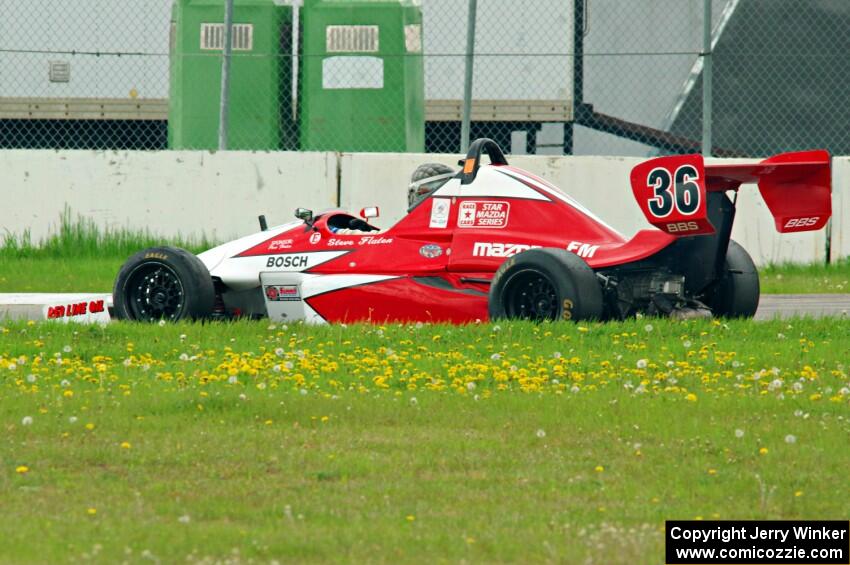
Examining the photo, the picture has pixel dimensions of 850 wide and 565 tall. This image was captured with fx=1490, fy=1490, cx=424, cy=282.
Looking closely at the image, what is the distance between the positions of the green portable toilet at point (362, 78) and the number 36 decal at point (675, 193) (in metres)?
8.93

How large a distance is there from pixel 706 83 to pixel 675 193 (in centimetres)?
640

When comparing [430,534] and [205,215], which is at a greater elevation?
[205,215]

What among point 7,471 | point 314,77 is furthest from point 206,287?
point 314,77

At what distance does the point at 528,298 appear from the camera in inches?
375

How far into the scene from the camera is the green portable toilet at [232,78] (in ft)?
59.8

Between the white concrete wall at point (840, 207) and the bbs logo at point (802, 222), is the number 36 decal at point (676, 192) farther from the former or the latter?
the white concrete wall at point (840, 207)

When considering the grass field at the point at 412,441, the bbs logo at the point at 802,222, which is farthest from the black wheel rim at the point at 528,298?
the bbs logo at the point at 802,222

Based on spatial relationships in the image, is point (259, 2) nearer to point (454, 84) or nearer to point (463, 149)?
point (454, 84)

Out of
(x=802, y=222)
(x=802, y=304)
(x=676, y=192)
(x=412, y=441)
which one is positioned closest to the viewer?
(x=412, y=441)

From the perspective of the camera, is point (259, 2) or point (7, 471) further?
point (259, 2)

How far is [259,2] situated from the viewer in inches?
740

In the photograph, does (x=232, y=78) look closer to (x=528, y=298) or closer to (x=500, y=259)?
(x=500, y=259)

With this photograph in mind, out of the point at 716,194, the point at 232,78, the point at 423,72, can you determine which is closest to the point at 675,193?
the point at 716,194

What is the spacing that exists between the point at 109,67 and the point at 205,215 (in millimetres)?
5187
